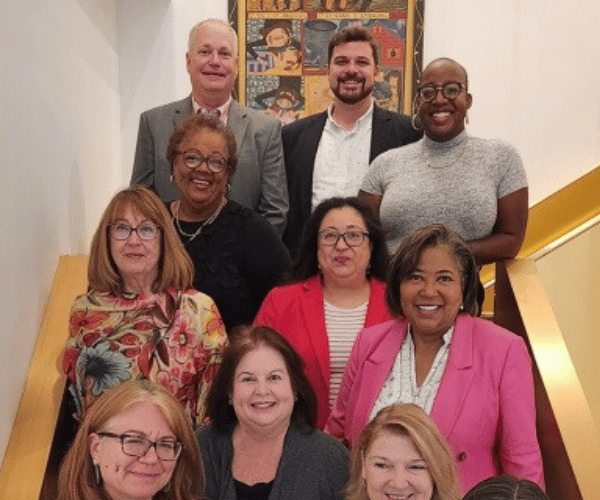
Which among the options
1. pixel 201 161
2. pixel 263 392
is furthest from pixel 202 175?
pixel 263 392

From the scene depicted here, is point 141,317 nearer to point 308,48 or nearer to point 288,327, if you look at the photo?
point 288,327

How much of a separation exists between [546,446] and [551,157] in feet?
8.73

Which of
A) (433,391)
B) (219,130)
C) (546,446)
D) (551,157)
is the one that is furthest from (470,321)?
(551,157)

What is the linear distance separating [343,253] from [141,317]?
66 centimetres

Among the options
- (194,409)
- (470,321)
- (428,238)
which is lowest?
(194,409)

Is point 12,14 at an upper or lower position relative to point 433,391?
upper

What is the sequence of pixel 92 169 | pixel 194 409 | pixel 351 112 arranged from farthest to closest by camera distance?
pixel 92 169, pixel 351 112, pixel 194 409

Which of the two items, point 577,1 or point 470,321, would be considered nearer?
point 470,321

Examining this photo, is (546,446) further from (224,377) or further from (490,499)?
(490,499)

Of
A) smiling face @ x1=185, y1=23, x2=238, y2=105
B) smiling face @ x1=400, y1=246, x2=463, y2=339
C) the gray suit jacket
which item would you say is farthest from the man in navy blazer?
smiling face @ x1=400, y1=246, x2=463, y2=339

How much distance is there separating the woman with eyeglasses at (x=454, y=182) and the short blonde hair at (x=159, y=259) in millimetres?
838

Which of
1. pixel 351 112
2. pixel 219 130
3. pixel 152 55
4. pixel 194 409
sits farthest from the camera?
pixel 152 55

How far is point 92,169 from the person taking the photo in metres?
4.86

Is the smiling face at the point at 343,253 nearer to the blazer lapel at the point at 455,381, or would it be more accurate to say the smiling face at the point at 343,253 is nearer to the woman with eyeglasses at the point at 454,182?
the woman with eyeglasses at the point at 454,182
